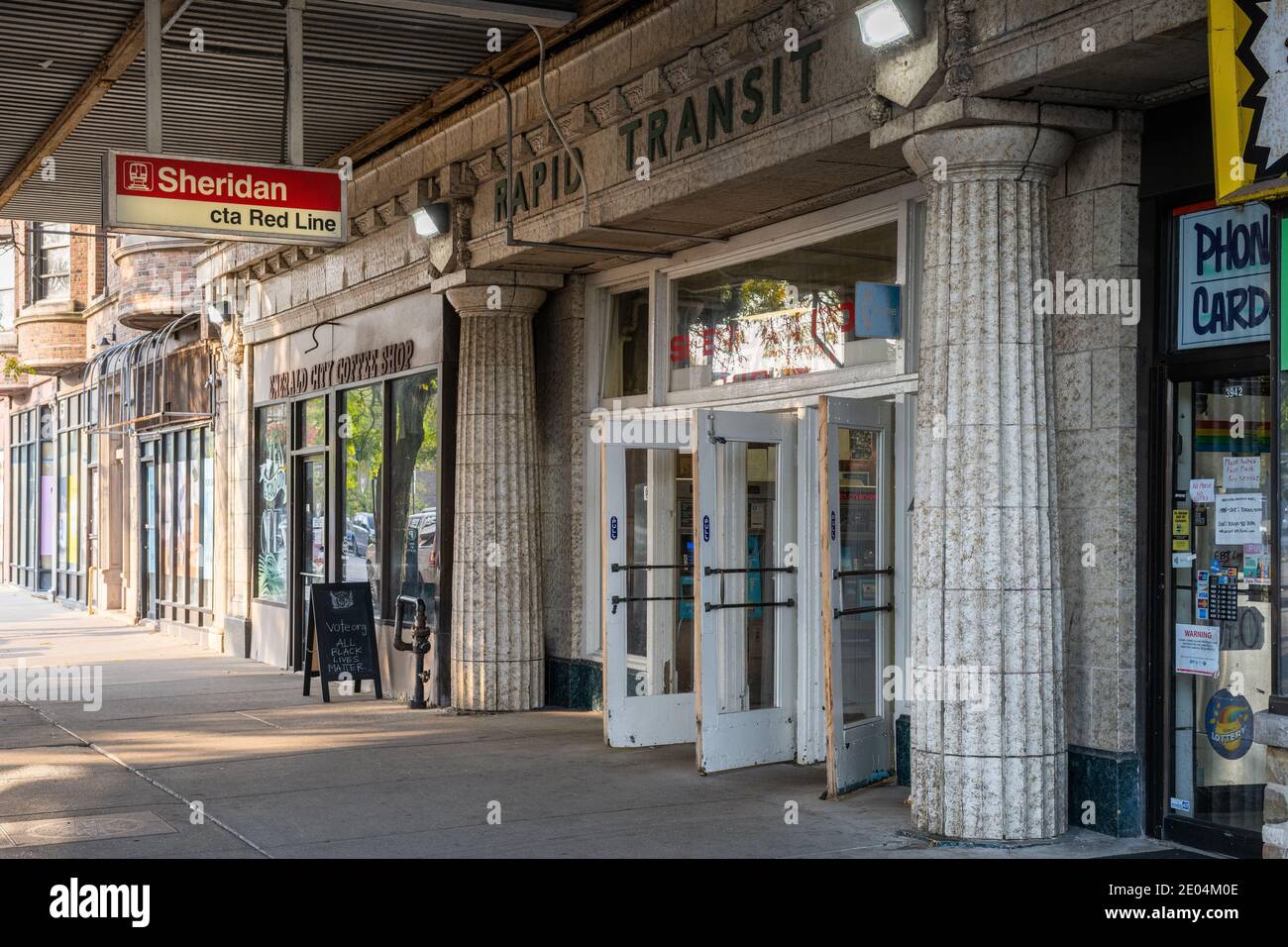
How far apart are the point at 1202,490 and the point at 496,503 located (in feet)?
20.8

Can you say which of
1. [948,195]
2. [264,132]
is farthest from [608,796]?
[264,132]

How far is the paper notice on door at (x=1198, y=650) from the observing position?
7.25 meters

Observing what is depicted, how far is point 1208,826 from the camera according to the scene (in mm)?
7207

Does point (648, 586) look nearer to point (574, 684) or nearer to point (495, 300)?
point (574, 684)

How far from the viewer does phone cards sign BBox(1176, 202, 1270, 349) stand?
7035 millimetres

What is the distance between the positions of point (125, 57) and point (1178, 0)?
744cm

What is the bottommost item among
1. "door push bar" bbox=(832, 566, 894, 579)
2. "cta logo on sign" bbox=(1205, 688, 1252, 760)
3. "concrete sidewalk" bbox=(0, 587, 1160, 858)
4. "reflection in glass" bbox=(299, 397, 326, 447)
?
"concrete sidewalk" bbox=(0, 587, 1160, 858)

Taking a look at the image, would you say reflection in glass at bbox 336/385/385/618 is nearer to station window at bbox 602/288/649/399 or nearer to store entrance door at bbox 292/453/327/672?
store entrance door at bbox 292/453/327/672

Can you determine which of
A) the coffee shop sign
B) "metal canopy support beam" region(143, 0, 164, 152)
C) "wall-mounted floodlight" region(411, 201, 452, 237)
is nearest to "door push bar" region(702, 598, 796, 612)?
"wall-mounted floodlight" region(411, 201, 452, 237)

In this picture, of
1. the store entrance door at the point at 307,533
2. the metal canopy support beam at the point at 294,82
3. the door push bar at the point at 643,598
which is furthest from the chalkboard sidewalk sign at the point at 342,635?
the metal canopy support beam at the point at 294,82

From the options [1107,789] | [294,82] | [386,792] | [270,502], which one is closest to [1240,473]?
[1107,789]

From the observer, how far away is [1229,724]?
7.27 m

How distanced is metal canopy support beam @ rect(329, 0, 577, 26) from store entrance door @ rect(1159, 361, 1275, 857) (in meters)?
4.71

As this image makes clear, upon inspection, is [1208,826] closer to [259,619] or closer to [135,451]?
[259,619]
